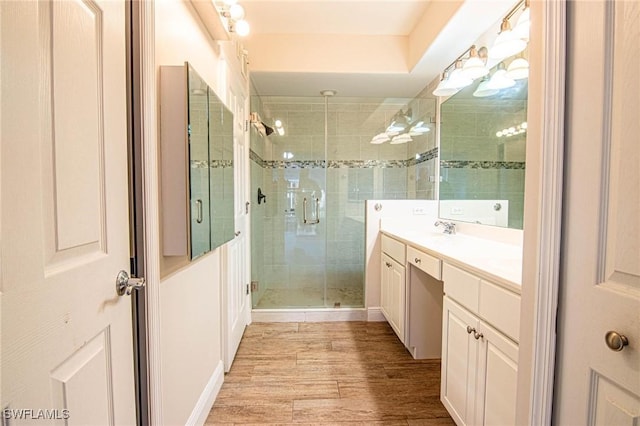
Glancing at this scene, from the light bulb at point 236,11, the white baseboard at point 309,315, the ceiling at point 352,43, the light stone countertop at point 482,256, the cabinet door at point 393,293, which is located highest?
the ceiling at point 352,43

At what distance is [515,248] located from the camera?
1.76 meters

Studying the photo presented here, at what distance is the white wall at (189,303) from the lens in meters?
1.17

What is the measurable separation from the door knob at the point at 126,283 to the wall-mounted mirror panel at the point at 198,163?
0.89ft

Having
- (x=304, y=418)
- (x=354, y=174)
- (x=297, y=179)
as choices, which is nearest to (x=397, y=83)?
(x=354, y=174)

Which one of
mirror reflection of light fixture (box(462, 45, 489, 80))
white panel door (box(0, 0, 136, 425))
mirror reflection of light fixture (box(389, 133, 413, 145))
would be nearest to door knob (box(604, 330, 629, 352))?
white panel door (box(0, 0, 136, 425))

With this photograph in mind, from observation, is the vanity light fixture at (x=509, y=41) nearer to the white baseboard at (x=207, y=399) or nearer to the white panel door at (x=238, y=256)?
the white panel door at (x=238, y=256)

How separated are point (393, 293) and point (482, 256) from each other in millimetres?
1102

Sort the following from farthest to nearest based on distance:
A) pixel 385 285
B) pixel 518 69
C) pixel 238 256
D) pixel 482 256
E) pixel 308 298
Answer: pixel 308 298
pixel 385 285
pixel 238 256
pixel 518 69
pixel 482 256

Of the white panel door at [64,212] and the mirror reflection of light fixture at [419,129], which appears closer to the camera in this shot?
the white panel door at [64,212]

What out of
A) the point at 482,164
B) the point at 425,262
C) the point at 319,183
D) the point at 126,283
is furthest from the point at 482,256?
the point at 319,183

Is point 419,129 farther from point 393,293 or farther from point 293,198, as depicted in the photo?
point 393,293

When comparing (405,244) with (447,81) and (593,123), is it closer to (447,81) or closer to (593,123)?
(447,81)

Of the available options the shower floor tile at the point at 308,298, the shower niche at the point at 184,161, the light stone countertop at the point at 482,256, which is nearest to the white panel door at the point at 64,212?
the shower niche at the point at 184,161

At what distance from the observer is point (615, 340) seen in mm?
623
